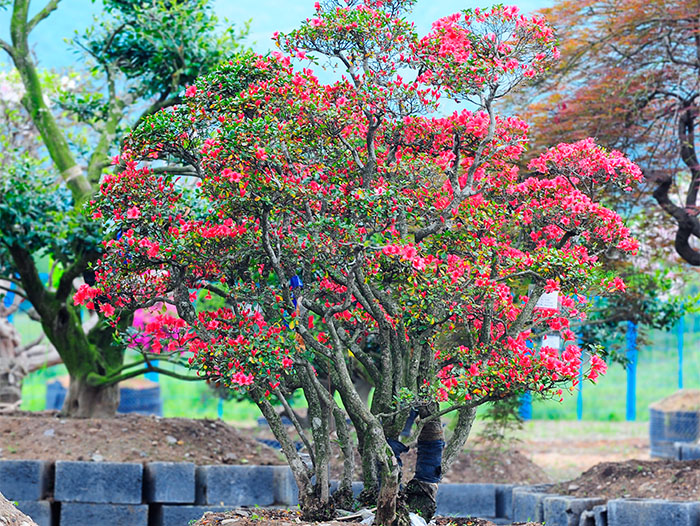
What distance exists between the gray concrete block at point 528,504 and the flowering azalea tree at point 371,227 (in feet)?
7.90

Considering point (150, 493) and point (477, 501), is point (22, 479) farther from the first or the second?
point (477, 501)

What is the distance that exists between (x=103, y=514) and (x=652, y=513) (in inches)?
176

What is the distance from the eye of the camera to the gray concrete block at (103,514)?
669 cm

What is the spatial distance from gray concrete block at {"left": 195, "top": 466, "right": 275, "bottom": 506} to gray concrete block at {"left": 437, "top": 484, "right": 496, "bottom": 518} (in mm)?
1781

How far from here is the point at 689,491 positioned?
6.25 meters

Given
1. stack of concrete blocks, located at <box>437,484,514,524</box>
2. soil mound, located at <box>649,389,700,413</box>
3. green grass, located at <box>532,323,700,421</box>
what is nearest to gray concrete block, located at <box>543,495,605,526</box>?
stack of concrete blocks, located at <box>437,484,514,524</box>

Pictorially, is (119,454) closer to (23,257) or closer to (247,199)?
(23,257)

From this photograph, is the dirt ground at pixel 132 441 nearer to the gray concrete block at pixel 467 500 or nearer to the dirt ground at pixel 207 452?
the dirt ground at pixel 207 452

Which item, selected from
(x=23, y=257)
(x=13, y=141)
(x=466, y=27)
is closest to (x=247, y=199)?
(x=466, y=27)

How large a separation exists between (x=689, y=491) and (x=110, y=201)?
4.97 meters

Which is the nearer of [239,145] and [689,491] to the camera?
[239,145]

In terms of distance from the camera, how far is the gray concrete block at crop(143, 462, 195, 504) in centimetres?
678

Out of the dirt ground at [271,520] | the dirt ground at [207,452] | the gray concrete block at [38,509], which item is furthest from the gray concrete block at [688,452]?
the gray concrete block at [38,509]

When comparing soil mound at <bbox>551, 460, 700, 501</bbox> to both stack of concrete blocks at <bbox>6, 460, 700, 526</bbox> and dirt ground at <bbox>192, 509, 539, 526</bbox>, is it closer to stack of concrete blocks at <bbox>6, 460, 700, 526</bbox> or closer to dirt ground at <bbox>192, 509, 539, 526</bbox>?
stack of concrete blocks at <bbox>6, 460, 700, 526</bbox>
